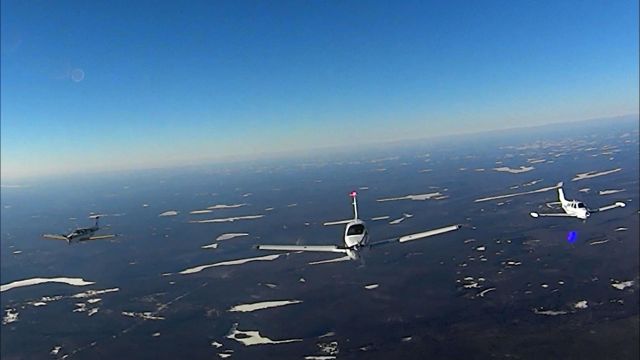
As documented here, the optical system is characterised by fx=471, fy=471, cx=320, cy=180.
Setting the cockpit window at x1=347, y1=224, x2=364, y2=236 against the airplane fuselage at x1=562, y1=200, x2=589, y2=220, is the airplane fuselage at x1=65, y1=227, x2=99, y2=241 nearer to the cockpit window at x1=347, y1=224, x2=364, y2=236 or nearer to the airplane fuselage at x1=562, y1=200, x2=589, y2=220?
the cockpit window at x1=347, y1=224, x2=364, y2=236

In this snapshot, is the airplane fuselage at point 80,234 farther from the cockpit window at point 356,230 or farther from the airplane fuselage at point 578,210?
the airplane fuselage at point 578,210

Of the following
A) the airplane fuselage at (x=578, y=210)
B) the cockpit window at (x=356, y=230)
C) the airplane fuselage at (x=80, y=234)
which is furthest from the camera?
the airplane fuselage at (x=578, y=210)

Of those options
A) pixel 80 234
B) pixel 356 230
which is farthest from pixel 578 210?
pixel 80 234

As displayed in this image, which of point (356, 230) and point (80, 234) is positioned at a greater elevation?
point (356, 230)

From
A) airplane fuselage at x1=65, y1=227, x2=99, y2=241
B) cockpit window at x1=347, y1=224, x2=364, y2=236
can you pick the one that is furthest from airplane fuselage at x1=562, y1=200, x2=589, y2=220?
airplane fuselage at x1=65, y1=227, x2=99, y2=241

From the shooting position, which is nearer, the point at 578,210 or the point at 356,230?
the point at 356,230

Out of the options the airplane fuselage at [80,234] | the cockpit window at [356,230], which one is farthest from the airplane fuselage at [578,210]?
the airplane fuselage at [80,234]

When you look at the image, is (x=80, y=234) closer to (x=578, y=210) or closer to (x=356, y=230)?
(x=356, y=230)

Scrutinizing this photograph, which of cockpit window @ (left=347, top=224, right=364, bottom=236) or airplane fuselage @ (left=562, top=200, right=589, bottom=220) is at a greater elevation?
cockpit window @ (left=347, top=224, right=364, bottom=236)

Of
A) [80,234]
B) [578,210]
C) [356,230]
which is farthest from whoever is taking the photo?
[578,210]

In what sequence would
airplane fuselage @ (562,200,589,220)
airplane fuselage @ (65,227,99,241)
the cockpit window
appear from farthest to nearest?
airplane fuselage @ (562,200,589,220), airplane fuselage @ (65,227,99,241), the cockpit window
